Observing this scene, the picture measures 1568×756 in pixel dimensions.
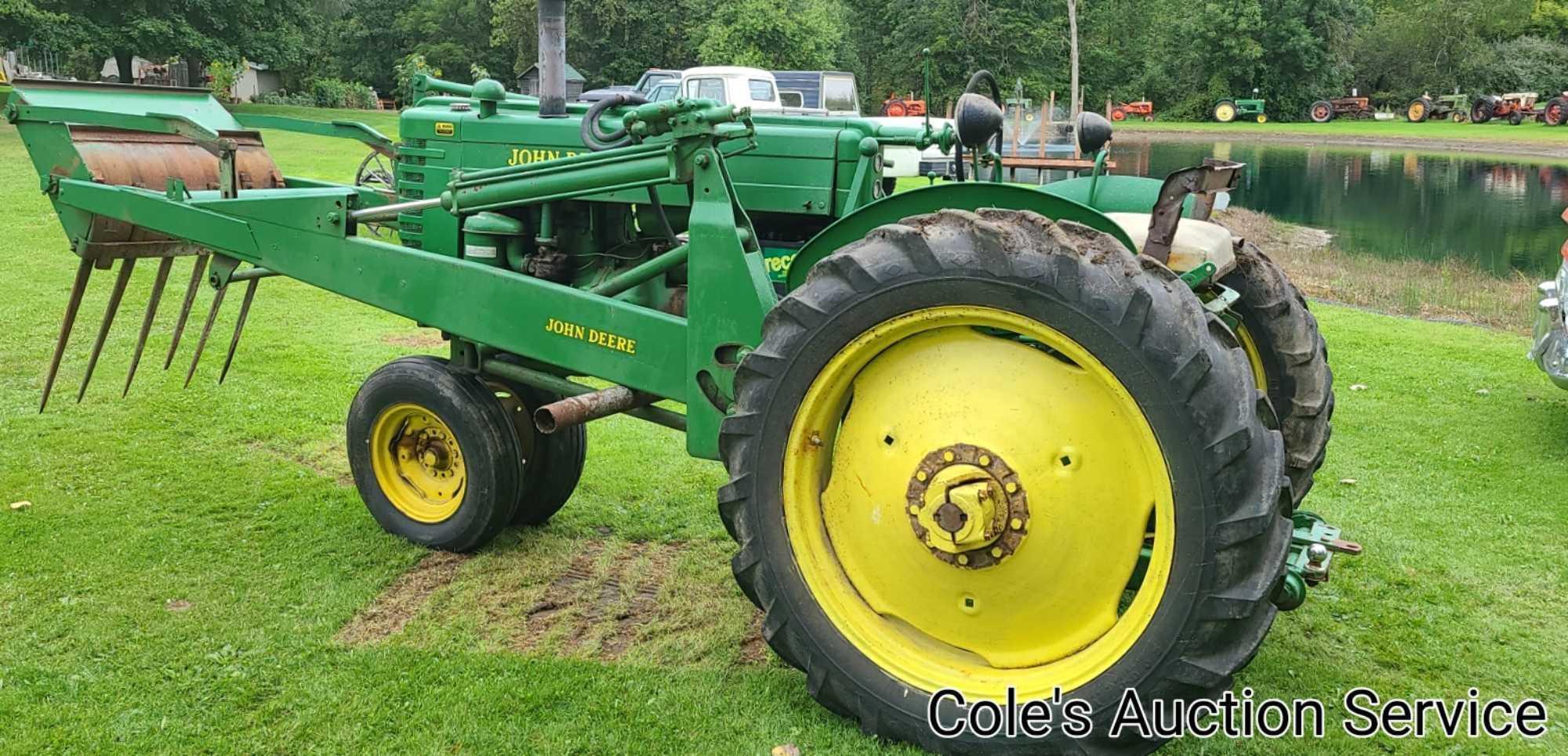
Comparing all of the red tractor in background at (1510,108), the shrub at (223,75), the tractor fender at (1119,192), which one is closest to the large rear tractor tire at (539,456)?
the tractor fender at (1119,192)

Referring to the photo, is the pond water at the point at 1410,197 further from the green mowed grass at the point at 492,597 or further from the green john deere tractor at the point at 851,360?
the green john deere tractor at the point at 851,360

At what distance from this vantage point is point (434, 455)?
4789mm

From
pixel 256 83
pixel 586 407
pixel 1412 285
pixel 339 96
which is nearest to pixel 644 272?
pixel 586 407

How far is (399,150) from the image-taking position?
4.91m

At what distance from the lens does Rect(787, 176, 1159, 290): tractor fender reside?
10.8 ft

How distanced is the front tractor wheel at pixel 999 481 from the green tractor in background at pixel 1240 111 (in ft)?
179

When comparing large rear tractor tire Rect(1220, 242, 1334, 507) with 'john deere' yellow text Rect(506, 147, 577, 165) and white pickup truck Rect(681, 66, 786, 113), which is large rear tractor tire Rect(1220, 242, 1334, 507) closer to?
'john deere' yellow text Rect(506, 147, 577, 165)

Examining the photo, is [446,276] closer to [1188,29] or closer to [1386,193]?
[1386,193]

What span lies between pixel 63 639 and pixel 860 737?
256 cm

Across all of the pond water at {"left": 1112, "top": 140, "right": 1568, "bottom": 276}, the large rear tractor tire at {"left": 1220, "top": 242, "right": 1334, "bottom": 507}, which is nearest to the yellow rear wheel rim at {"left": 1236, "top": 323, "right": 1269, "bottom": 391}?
the large rear tractor tire at {"left": 1220, "top": 242, "right": 1334, "bottom": 507}

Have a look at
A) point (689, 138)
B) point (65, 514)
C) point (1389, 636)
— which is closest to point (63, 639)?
point (65, 514)

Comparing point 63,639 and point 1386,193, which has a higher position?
point 1386,193

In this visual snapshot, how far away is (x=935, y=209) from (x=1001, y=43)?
165 feet

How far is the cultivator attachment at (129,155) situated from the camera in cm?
471
